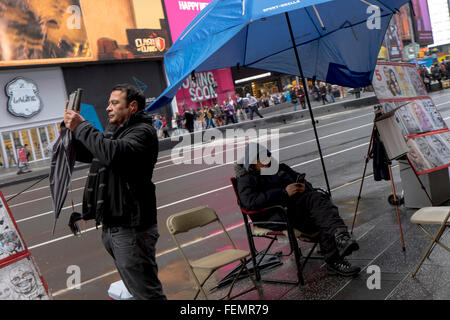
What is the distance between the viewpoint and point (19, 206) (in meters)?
13.0

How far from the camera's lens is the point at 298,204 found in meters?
4.57

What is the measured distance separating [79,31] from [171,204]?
2851cm

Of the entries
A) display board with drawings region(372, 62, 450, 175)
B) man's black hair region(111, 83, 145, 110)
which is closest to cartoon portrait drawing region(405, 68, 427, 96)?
display board with drawings region(372, 62, 450, 175)

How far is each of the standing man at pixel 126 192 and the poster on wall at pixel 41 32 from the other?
1201 inches

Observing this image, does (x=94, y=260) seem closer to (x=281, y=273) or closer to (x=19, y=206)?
(x=281, y=273)

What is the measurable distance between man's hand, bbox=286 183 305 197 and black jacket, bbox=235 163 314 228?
5 centimetres

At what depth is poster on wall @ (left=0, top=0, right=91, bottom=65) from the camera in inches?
1192

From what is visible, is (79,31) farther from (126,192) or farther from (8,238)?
(8,238)

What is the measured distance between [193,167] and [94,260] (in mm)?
8660

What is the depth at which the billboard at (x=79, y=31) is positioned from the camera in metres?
30.6

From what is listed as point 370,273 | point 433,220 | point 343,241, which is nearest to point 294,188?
point 343,241

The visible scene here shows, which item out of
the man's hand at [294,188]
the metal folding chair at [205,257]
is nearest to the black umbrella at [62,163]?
the metal folding chair at [205,257]
